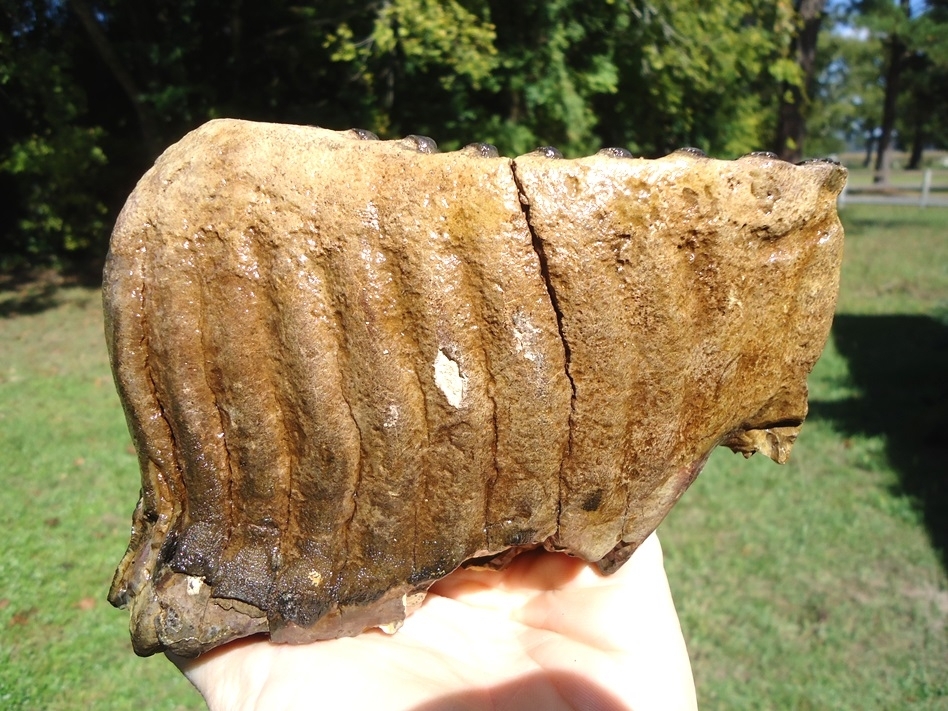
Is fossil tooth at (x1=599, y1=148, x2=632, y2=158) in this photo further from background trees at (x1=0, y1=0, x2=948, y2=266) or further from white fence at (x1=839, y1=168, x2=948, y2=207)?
white fence at (x1=839, y1=168, x2=948, y2=207)

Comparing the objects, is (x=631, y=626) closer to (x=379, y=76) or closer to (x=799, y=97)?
(x=379, y=76)

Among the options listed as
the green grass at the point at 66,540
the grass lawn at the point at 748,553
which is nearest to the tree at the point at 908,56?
the grass lawn at the point at 748,553

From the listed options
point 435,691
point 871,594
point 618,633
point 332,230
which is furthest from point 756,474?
point 332,230

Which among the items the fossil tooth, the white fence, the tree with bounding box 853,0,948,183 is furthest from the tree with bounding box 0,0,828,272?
the white fence

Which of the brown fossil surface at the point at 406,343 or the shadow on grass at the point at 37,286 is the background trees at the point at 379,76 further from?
the brown fossil surface at the point at 406,343

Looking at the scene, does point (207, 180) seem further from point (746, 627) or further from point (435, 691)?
point (746, 627)

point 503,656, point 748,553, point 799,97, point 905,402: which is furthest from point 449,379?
point 799,97
